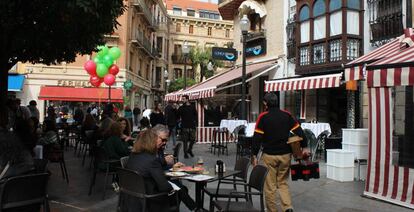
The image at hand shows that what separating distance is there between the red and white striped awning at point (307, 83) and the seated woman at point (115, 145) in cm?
763

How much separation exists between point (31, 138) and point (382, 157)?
220 inches

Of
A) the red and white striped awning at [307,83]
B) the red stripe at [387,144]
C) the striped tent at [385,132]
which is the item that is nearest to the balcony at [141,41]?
the red and white striped awning at [307,83]

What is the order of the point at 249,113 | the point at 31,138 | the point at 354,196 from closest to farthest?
the point at 31,138
the point at 354,196
the point at 249,113

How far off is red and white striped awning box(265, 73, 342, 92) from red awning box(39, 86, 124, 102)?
1529cm

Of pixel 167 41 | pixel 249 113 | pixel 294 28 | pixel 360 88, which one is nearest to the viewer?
pixel 360 88

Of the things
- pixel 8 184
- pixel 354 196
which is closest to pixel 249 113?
pixel 354 196

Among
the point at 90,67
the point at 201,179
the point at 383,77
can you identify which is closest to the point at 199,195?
the point at 201,179

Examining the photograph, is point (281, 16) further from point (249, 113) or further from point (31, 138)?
point (31, 138)

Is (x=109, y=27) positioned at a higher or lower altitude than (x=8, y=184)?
higher

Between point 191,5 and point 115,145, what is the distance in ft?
182

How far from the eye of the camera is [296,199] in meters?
6.93

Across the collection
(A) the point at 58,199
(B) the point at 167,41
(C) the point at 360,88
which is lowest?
(A) the point at 58,199

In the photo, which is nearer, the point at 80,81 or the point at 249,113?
the point at 249,113

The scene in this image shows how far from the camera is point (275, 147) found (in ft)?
18.4
